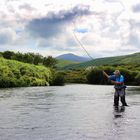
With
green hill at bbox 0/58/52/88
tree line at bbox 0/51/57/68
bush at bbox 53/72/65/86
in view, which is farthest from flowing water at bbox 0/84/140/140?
tree line at bbox 0/51/57/68

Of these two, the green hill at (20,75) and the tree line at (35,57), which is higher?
the tree line at (35,57)

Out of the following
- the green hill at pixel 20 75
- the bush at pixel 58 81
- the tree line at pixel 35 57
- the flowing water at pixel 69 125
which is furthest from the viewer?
the tree line at pixel 35 57

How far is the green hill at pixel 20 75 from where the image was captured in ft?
254

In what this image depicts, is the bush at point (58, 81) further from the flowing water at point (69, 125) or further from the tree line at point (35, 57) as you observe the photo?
the flowing water at point (69, 125)

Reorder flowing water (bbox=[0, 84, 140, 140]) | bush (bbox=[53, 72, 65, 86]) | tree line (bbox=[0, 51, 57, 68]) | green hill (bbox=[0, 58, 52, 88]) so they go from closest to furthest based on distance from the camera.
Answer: flowing water (bbox=[0, 84, 140, 140])
green hill (bbox=[0, 58, 52, 88])
bush (bbox=[53, 72, 65, 86])
tree line (bbox=[0, 51, 57, 68])

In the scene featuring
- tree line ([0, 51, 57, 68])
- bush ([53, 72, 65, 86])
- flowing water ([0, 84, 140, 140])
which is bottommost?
flowing water ([0, 84, 140, 140])

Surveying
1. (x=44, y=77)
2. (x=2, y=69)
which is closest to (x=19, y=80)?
(x=2, y=69)

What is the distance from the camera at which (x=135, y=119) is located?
898 inches

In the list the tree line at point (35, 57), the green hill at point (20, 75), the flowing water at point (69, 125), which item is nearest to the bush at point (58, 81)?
the green hill at point (20, 75)

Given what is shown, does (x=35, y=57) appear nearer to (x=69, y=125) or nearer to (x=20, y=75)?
(x=20, y=75)

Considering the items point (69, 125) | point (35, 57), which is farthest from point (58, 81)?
point (69, 125)

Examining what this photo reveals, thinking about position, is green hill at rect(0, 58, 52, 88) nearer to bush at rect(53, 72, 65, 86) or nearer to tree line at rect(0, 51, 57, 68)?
bush at rect(53, 72, 65, 86)

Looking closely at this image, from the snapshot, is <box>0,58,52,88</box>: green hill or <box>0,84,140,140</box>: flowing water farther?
<box>0,58,52,88</box>: green hill

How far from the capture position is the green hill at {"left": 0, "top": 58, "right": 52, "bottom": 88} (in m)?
77.3
